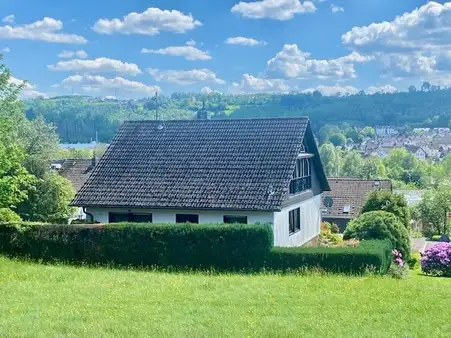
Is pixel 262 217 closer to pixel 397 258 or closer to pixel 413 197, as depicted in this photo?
pixel 397 258

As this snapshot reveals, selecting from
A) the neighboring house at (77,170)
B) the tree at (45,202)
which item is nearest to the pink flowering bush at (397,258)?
the tree at (45,202)

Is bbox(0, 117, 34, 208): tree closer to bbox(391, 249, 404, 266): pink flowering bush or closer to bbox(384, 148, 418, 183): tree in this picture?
bbox(391, 249, 404, 266): pink flowering bush

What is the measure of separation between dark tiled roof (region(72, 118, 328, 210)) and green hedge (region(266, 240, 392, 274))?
3512 mm

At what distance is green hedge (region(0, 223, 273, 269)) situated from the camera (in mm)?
20750

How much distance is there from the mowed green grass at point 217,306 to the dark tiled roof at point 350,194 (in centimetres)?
2946

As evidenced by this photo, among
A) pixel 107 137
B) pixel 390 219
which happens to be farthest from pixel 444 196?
pixel 107 137

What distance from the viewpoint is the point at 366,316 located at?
1218 cm

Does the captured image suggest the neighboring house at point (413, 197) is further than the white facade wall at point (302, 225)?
Yes

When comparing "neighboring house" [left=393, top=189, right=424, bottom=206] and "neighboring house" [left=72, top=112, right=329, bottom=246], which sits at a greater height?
"neighboring house" [left=72, top=112, right=329, bottom=246]

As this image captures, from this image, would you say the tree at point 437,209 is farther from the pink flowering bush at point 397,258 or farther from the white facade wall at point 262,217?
the pink flowering bush at point 397,258

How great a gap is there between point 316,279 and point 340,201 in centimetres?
3117

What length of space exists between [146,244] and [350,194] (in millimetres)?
29752

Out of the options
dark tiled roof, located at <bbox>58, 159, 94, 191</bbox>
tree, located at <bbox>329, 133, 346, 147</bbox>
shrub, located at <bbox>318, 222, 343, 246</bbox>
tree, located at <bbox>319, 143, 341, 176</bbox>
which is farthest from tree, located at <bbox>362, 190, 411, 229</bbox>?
tree, located at <bbox>329, 133, 346, 147</bbox>

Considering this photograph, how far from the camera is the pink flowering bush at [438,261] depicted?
24.7 metres
